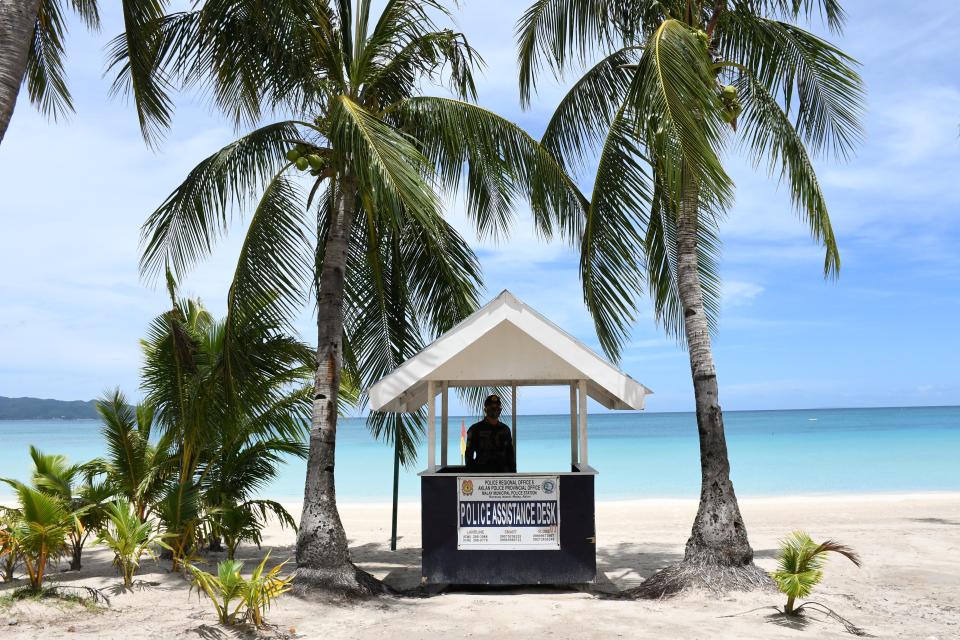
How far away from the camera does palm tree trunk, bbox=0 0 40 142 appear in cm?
596

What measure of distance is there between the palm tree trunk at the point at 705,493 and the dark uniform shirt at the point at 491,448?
6.54 ft

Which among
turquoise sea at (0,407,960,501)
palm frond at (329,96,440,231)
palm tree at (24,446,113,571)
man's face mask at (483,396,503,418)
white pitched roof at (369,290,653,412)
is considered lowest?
turquoise sea at (0,407,960,501)

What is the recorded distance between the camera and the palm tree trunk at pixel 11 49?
596 centimetres

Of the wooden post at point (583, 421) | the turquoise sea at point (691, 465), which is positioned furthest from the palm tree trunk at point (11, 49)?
the turquoise sea at point (691, 465)

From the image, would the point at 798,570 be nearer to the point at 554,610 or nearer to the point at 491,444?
the point at 554,610

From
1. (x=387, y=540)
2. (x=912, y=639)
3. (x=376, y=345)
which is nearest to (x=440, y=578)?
(x=376, y=345)

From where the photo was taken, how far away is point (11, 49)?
6.00 meters

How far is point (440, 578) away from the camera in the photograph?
7.93 m

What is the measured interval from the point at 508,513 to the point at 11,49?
5836 millimetres

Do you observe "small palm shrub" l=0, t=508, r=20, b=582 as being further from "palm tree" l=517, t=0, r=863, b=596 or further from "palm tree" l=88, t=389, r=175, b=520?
"palm tree" l=517, t=0, r=863, b=596

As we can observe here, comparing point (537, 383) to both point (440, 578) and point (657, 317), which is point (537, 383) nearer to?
point (657, 317)

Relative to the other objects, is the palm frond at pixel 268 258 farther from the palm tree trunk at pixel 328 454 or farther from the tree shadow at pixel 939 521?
the tree shadow at pixel 939 521

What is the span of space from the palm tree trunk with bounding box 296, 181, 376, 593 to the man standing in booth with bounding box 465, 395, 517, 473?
5.49 feet

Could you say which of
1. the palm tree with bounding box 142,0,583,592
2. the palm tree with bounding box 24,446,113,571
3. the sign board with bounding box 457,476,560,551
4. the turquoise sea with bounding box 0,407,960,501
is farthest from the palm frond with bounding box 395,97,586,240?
the turquoise sea with bounding box 0,407,960,501
